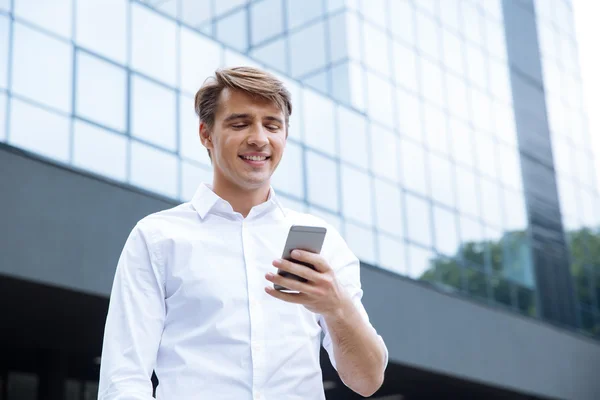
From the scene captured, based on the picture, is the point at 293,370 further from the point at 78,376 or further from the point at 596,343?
the point at 596,343

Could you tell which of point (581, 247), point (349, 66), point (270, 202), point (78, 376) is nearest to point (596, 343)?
point (581, 247)

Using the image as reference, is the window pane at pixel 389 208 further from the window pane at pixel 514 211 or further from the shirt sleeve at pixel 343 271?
the shirt sleeve at pixel 343 271

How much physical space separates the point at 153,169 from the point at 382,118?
8234 mm

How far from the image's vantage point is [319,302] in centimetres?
250

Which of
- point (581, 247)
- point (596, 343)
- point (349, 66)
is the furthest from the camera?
point (581, 247)

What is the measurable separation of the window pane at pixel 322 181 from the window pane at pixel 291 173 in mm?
271

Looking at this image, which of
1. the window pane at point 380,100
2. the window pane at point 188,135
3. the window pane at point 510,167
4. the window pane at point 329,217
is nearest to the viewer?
the window pane at point 188,135

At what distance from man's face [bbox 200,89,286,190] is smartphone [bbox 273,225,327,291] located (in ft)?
1.47

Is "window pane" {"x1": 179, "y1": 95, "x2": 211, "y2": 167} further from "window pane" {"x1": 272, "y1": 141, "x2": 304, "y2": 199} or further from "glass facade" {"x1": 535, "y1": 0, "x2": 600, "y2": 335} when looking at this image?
"glass facade" {"x1": 535, "y1": 0, "x2": 600, "y2": 335}

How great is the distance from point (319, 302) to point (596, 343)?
24187 mm

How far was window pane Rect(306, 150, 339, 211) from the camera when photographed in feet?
63.6

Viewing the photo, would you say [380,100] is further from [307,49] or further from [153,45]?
[153,45]

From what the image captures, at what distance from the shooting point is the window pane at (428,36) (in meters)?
25.5

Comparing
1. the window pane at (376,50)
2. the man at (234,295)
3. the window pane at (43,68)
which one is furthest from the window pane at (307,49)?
the man at (234,295)
